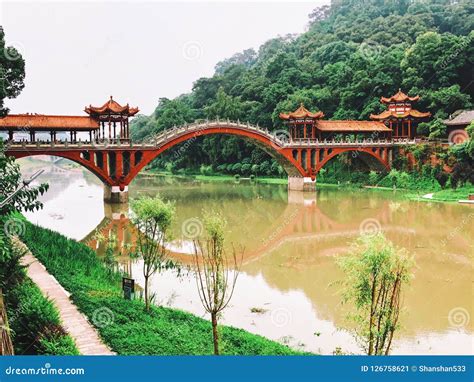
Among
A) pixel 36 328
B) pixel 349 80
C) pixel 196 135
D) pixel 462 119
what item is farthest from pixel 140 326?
pixel 349 80

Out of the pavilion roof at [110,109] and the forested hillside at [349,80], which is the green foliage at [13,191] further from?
the forested hillside at [349,80]

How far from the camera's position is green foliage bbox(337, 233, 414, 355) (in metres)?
6.92

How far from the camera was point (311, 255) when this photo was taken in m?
17.8

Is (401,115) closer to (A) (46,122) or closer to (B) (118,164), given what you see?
(B) (118,164)

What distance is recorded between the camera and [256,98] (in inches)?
2296

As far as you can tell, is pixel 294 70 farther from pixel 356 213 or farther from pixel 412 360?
pixel 412 360

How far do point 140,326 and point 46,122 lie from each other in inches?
862

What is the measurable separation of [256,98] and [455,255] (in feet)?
143

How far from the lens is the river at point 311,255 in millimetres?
10445

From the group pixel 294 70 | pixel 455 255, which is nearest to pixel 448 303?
pixel 455 255

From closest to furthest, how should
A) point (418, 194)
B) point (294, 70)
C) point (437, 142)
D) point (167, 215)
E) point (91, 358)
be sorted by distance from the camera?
point (91, 358) → point (167, 215) → point (418, 194) → point (437, 142) → point (294, 70)

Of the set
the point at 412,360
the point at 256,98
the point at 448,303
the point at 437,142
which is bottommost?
the point at 448,303

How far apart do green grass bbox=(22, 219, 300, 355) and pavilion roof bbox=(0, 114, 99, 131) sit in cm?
1631

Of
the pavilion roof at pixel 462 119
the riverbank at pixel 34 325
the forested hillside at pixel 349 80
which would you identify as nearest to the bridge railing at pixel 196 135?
the pavilion roof at pixel 462 119
